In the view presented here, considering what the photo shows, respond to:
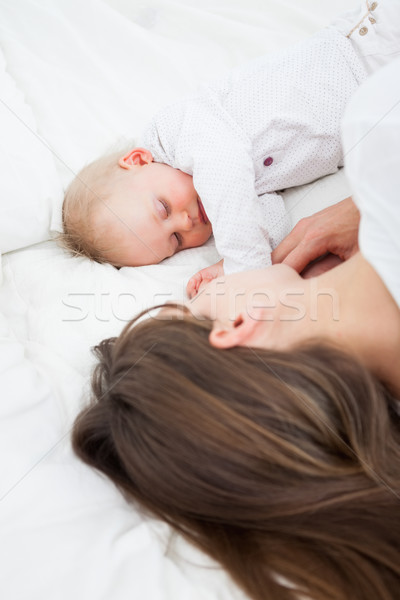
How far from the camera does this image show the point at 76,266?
1.33 m

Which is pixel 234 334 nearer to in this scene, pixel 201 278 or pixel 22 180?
pixel 201 278

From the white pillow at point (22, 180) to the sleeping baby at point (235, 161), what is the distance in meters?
0.07

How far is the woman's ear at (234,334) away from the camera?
0.83 meters

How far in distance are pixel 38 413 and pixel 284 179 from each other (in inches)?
36.5

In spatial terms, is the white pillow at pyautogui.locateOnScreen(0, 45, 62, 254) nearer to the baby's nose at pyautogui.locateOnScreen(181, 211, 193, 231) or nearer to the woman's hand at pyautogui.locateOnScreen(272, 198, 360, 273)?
the baby's nose at pyautogui.locateOnScreen(181, 211, 193, 231)

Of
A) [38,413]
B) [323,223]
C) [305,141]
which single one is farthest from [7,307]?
[305,141]

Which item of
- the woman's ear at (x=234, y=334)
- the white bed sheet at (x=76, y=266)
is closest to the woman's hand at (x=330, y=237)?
the white bed sheet at (x=76, y=266)

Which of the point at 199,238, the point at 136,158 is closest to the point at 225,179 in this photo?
the point at 199,238

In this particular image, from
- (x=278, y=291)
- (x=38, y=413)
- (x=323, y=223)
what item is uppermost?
(x=38, y=413)

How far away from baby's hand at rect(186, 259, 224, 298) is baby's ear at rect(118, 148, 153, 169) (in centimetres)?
38

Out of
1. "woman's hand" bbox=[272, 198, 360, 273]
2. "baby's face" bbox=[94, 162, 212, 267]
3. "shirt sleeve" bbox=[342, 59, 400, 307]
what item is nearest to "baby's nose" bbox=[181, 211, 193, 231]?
"baby's face" bbox=[94, 162, 212, 267]

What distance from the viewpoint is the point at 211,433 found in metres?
0.75

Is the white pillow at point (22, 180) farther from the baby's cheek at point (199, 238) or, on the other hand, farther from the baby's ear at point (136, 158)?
the baby's cheek at point (199, 238)

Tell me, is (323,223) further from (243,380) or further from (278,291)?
(243,380)
